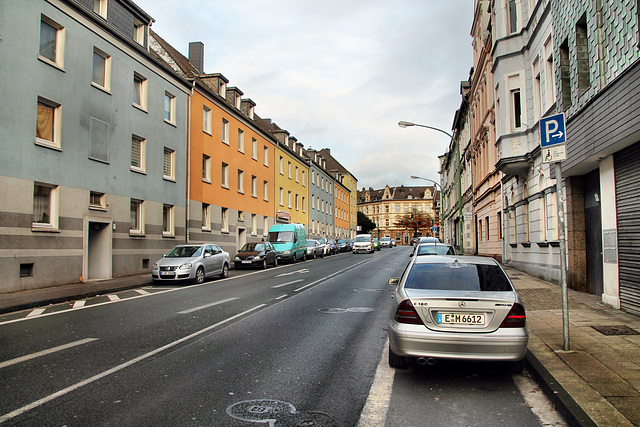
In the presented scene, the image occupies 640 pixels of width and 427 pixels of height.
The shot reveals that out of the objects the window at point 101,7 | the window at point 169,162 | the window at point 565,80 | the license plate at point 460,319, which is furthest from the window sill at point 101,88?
the license plate at point 460,319

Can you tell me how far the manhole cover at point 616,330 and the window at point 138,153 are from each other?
18696mm

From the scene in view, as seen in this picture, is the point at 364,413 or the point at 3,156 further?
the point at 3,156

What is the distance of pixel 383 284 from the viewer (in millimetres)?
16438

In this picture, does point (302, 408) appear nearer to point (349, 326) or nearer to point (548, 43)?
point (349, 326)

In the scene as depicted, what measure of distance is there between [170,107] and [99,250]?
9.41m

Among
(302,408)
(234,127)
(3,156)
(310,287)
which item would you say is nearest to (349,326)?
(302,408)

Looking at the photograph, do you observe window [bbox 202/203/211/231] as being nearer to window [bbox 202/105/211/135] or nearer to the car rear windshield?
window [bbox 202/105/211/135]

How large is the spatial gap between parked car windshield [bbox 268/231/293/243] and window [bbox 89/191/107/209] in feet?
45.6

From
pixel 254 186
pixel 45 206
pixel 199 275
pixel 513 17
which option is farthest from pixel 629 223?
pixel 254 186

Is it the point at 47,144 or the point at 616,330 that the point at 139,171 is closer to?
the point at 47,144

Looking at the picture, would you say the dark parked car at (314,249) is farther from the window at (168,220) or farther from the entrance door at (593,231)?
the entrance door at (593,231)

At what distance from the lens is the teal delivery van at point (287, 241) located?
99.4ft

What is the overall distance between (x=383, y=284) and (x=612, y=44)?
995 centimetres

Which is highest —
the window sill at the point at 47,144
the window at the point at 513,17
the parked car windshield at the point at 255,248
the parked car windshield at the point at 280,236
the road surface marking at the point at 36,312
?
the window at the point at 513,17
